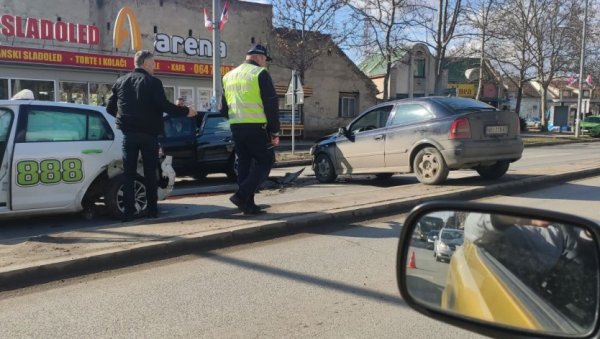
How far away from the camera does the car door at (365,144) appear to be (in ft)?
31.2

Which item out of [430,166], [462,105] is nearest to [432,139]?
[430,166]

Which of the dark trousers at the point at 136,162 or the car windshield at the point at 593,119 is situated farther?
the car windshield at the point at 593,119

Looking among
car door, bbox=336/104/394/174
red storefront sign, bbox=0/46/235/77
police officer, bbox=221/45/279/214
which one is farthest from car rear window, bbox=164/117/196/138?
red storefront sign, bbox=0/46/235/77

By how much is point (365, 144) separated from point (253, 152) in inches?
151

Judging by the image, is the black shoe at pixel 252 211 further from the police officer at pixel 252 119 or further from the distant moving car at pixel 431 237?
the distant moving car at pixel 431 237

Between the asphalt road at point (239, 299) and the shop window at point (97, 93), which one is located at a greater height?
the shop window at point (97, 93)

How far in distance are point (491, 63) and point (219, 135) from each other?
32.5 meters

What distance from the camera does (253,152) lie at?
A: 6.33m

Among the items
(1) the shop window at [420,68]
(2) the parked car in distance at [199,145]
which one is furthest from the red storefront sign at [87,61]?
(1) the shop window at [420,68]

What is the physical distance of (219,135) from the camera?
11.2m

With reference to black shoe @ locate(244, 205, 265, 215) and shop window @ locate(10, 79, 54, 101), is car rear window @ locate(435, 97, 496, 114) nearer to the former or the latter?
black shoe @ locate(244, 205, 265, 215)

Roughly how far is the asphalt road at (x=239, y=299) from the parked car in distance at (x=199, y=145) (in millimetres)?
5652

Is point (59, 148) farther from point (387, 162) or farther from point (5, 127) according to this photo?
point (387, 162)

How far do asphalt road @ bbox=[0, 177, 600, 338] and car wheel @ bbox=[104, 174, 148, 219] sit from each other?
201 cm
